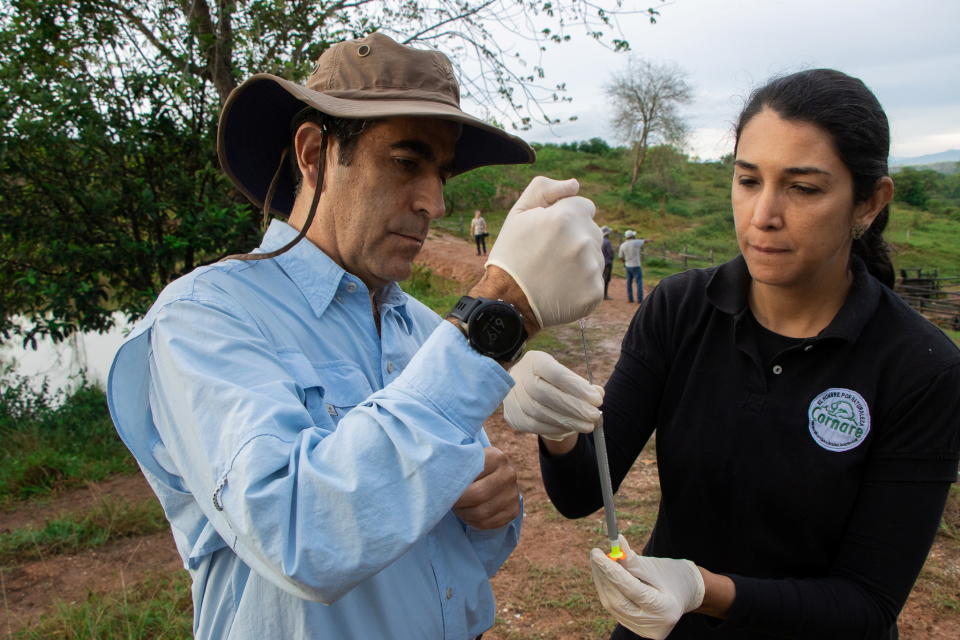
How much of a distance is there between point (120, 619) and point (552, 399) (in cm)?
266

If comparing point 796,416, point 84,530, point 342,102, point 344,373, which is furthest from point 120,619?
point 796,416

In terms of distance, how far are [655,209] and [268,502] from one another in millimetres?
37274

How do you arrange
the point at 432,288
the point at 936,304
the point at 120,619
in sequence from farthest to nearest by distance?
the point at 936,304 → the point at 432,288 → the point at 120,619

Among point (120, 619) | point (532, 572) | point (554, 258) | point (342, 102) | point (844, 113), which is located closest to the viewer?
point (554, 258)

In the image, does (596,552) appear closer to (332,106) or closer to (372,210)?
(372,210)

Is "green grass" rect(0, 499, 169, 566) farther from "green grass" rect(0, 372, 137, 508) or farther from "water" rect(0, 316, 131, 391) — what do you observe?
"water" rect(0, 316, 131, 391)

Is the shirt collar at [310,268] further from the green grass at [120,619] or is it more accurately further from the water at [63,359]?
the water at [63,359]

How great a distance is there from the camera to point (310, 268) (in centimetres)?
150

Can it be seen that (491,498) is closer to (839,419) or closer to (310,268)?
(310,268)

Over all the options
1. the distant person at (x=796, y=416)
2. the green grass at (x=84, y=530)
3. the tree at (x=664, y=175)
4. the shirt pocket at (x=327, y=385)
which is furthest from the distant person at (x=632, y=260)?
the tree at (x=664, y=175)

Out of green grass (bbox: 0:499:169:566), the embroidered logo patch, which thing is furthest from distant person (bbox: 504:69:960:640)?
green grass (bbox: 0:499:169:566)

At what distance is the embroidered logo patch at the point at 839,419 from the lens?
4.99ft

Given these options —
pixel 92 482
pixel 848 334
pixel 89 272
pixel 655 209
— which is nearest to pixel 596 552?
pixel 848 334

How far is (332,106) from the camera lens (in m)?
1.38
